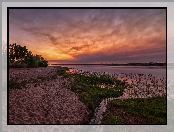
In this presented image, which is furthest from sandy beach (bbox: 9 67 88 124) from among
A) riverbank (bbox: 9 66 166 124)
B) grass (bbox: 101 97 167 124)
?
grass (bbox: 101 97 167 124)

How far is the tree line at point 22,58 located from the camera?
468 cm

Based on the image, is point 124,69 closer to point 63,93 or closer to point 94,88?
point 94,88

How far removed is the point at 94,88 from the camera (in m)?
5.96

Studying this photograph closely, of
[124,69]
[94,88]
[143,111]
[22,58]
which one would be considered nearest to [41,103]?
[22,58]

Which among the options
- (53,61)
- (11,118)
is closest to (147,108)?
(53,61)

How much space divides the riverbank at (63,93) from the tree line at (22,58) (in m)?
0.14

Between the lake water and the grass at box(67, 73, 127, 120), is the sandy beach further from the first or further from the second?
the lake water

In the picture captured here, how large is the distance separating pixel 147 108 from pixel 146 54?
3.64 ft

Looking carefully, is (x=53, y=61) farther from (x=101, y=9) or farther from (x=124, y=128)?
(x=124, y=128)

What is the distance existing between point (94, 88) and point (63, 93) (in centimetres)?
84

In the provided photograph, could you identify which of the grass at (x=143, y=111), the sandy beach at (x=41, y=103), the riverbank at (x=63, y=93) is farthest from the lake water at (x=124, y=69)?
the sandy beach at (x=41, y=103)

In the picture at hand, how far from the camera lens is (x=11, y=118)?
4543mm

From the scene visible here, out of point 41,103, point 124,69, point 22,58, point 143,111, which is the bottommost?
point 143,111

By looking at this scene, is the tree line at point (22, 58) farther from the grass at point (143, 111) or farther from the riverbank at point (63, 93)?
the grass at point (143, 111)
